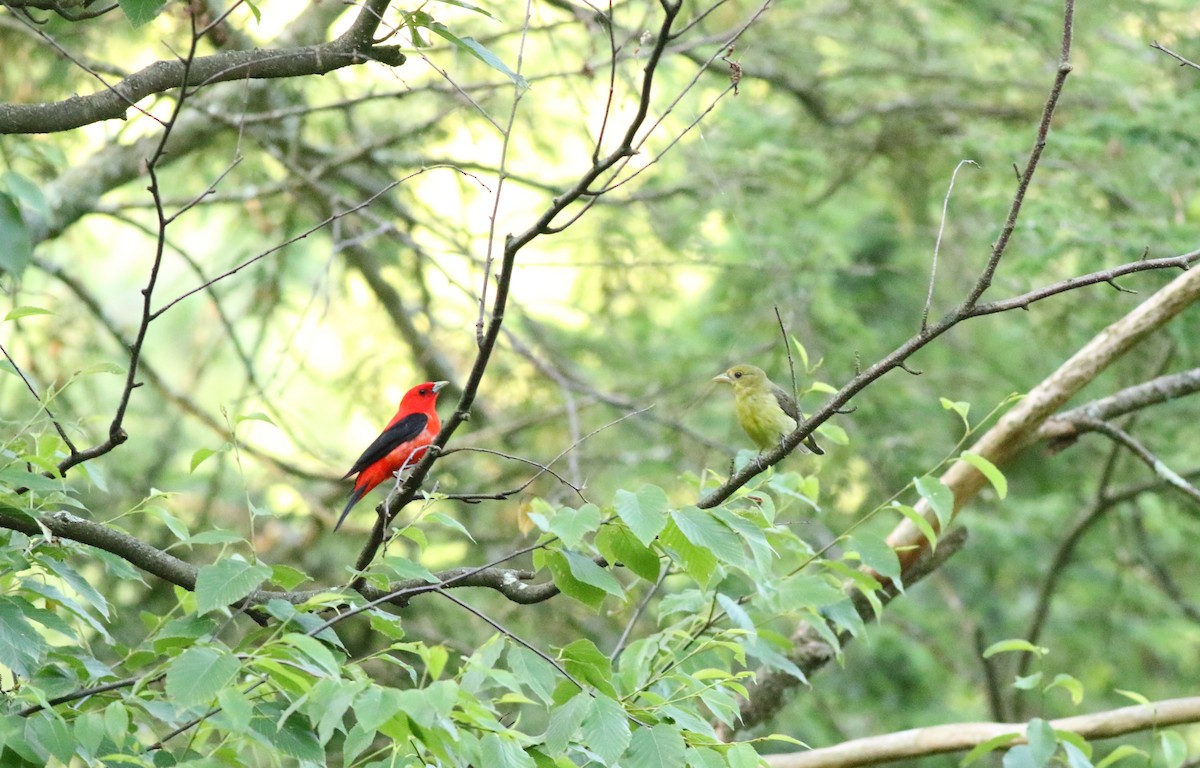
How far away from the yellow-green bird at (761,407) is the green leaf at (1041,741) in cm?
213

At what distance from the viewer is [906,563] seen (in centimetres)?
513

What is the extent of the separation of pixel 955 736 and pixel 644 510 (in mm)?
2780

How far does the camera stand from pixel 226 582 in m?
2.37

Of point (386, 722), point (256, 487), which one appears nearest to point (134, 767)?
point (386, 722)

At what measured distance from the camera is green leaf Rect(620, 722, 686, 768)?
2.47 metres

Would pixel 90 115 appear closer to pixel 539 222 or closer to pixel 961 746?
pixel 539 222

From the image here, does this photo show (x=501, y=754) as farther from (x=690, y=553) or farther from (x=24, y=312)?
(x=24, y=312)

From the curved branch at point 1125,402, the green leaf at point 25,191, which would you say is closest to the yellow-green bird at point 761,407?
the curved branch at point 1125,402

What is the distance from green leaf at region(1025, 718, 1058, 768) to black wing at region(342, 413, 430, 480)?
121 inches

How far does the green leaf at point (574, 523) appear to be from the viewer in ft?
8.02

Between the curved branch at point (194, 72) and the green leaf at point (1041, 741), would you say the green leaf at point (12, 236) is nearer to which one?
the curved branch at point (194, 72)

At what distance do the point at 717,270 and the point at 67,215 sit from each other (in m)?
4.69

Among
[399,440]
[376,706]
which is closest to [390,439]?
[399,440]

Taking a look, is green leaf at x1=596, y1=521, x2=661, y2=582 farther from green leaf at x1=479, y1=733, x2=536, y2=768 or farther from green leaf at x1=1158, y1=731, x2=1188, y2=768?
green leaf at x1=1158, y1=731, x2=1188, y2=768
